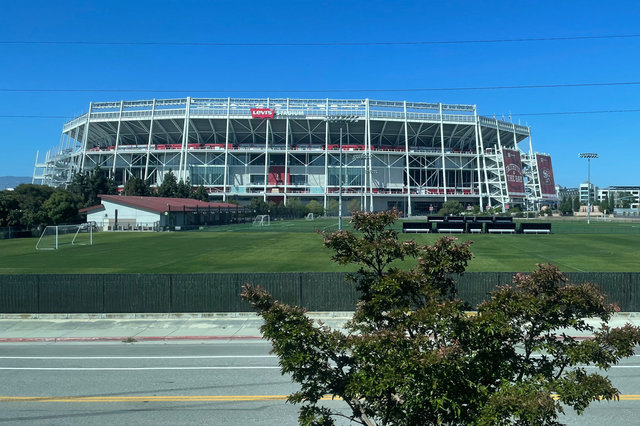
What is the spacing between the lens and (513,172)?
4665 inches

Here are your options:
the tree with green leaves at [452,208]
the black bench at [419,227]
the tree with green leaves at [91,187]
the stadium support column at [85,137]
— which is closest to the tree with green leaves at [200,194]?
the tree with green leaves at [91,187]

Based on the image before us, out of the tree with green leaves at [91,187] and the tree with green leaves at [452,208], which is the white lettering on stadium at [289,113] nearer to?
the tree with green leaves at [452,208]

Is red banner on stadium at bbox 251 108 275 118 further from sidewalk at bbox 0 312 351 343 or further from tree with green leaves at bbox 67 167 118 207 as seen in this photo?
sidewalk at bbox 0 312 351 343

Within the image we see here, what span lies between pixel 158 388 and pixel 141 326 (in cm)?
866

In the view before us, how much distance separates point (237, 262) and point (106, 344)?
56.7ft

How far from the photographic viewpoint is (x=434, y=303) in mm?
4555

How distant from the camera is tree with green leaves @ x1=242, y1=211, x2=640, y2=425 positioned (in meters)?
4.15

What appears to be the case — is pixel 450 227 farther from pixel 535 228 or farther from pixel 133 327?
pixel 133 327

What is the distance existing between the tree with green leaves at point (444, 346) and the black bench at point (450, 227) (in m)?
50.3

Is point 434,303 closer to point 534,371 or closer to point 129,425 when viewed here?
point 534,371

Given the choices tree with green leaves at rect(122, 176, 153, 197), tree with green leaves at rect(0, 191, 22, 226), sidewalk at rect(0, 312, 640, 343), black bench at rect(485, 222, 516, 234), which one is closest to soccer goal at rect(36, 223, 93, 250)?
tree with green leaves at rect(0, 191, 22, 226)

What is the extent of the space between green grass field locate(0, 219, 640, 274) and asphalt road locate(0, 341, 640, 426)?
1544 cm

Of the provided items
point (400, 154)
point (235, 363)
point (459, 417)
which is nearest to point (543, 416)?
point (459, 417)

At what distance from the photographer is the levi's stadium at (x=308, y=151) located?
360ft
